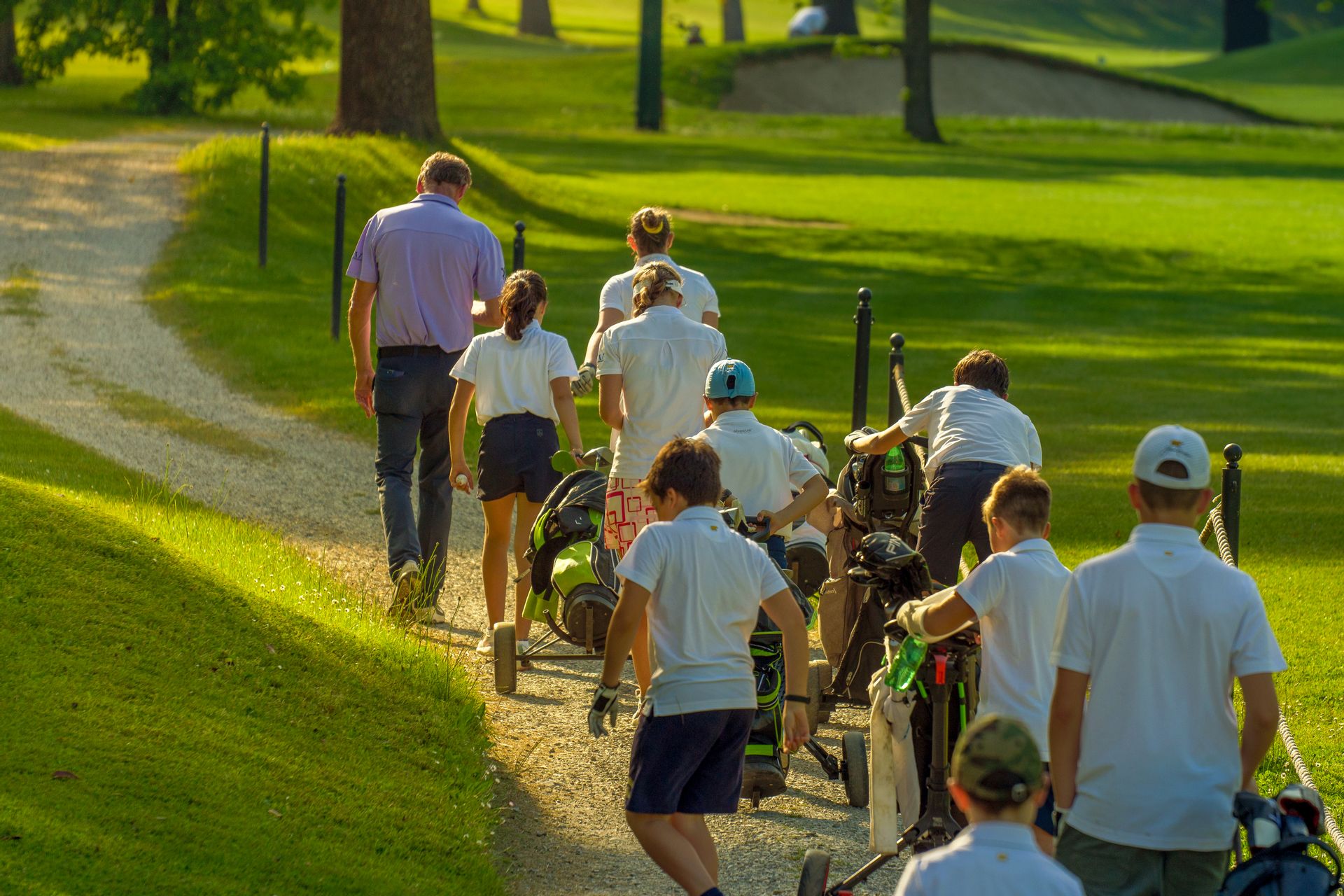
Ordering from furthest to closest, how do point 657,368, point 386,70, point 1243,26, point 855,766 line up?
point 1243,26
point 386,70
point 657,368
point 855,766

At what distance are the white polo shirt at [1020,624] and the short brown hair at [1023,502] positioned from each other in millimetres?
60

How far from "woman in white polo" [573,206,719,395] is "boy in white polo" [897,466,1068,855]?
2.97 m

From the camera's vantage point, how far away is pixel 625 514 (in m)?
7.30

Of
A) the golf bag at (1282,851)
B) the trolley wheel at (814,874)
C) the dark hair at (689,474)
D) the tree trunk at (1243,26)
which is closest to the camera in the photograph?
the golf bag at (1282,851)

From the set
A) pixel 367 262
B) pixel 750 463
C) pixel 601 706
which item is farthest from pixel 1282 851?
pixel 367 262

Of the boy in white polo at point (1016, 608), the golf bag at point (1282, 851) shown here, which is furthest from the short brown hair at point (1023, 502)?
the golf bag at point (1282, 851)

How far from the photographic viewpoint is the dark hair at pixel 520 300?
7.88m

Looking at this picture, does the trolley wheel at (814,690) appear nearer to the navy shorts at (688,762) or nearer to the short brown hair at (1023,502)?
the navy shorts at (688,762)

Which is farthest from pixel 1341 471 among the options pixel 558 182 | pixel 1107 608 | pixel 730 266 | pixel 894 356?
pixel 558 182

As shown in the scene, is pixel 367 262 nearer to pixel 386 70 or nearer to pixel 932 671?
pixel 932 671

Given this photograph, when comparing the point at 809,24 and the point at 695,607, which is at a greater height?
the point at 809,24

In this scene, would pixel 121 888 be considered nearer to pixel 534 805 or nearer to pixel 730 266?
pixel 534 805

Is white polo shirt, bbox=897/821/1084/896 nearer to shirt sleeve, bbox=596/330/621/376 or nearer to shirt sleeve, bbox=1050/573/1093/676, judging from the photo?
shirt sleeve, bbox=1050/573/1093/676

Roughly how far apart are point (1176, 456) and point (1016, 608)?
3.35 feet
